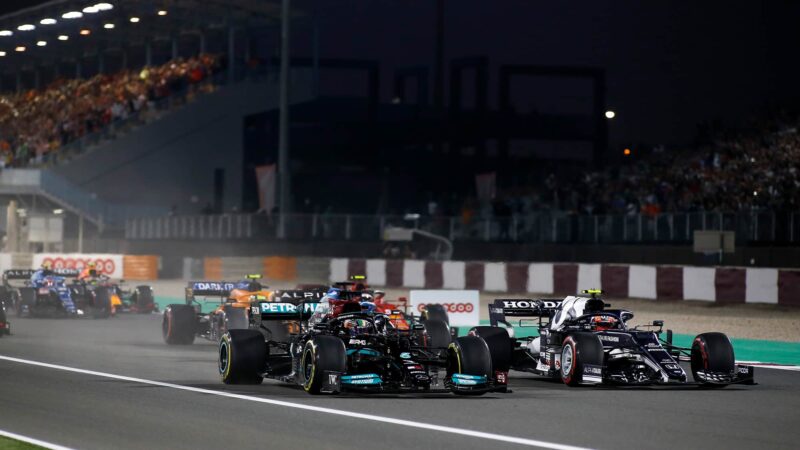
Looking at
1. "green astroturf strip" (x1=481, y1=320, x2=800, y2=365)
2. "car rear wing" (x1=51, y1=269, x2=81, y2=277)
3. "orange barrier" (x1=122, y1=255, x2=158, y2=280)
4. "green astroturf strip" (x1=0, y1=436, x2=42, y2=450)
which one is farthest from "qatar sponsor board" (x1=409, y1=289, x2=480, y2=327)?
"orange barrier" (x1=122, y1=255, x2=158, y2=280)

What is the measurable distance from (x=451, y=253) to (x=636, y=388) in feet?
79.1

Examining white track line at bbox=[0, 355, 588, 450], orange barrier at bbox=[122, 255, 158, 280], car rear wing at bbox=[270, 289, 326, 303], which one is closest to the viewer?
white track line at bbox=[0, 355, 588, 450]

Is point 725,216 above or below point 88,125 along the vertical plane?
below

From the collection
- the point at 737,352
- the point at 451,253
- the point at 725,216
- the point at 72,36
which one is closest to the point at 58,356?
the point at 737,352

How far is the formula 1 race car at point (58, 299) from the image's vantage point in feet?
106

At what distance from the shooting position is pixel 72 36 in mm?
69125

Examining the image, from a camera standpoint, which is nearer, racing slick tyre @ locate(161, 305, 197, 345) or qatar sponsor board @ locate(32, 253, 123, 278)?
racing slick tyre @ locate(161, 305, 197, 345)

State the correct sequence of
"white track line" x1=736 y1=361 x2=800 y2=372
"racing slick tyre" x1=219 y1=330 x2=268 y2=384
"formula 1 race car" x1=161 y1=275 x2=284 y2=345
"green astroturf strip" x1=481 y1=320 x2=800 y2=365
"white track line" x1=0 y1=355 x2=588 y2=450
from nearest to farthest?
"white track line" x1=0 y1=355 x2=588 y2=450 → "racing slick tyre" x1=219 y1=330 x2=268 y2=384 → "white track line" x1=736 y1=361 x2=800 y2=372 → "green astroturf strip" x1=481 y1=320 x2=800 y2=365 → "formula 1 race car" x1=161 y1=275 x2=284 y2=345

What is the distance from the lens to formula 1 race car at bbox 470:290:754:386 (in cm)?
1723

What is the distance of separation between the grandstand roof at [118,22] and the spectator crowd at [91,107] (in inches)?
74.1

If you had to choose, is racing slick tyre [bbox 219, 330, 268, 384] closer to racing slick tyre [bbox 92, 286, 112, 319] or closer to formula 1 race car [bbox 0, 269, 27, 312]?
racing slick tyre [bbox 92, 286, 112, 319]

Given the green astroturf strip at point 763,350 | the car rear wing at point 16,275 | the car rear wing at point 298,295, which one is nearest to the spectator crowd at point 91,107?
the car rear wing at point 16,275

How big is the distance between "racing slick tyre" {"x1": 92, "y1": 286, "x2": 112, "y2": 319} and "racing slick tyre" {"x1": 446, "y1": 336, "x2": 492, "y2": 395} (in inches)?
726

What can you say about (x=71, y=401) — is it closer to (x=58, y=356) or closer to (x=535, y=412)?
(x=535, y=412)
